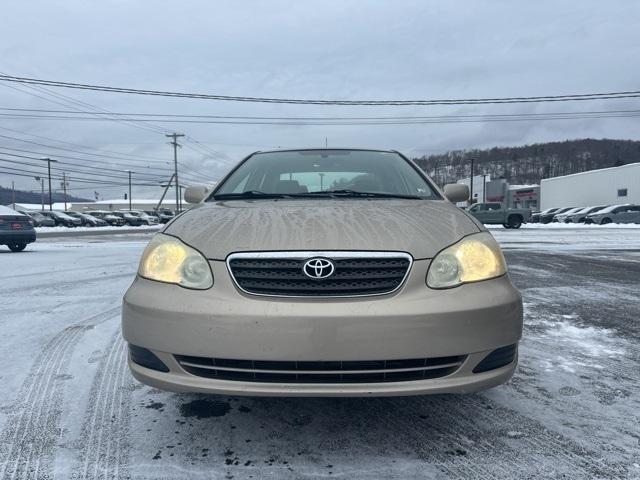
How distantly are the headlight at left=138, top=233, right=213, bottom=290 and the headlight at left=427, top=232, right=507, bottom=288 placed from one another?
100 cm

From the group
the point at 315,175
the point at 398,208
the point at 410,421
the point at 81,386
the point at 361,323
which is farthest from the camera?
the point at 315,175

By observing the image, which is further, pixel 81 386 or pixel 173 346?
pixel 81 386

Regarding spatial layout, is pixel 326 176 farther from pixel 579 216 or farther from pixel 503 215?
pixel 579 216

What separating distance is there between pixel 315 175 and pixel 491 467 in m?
2.27

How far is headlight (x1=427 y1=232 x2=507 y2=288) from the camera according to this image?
2.06 metres

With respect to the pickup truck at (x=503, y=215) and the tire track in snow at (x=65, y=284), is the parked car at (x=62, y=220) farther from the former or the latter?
the tire track in snow at (x=65, y=284)

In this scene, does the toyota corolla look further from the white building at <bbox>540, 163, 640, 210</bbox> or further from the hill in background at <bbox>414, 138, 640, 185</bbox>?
the hill in background at <bbox>414, 138, 640, 185</bbox>

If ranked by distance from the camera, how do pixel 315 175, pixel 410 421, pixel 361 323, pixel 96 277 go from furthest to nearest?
1. pixel 96 277
2. pixel 315 175
3. pixel 410 421
4. pixel 361 323

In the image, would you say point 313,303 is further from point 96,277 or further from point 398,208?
point 96,277

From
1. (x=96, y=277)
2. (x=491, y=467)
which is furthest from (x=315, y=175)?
(x=96, y=277)

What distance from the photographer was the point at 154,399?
263 centimetres

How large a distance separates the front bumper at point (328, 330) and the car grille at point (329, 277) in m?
0.05

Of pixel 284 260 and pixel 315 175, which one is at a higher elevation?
pixel 315 175

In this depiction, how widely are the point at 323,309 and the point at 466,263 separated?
718mm
